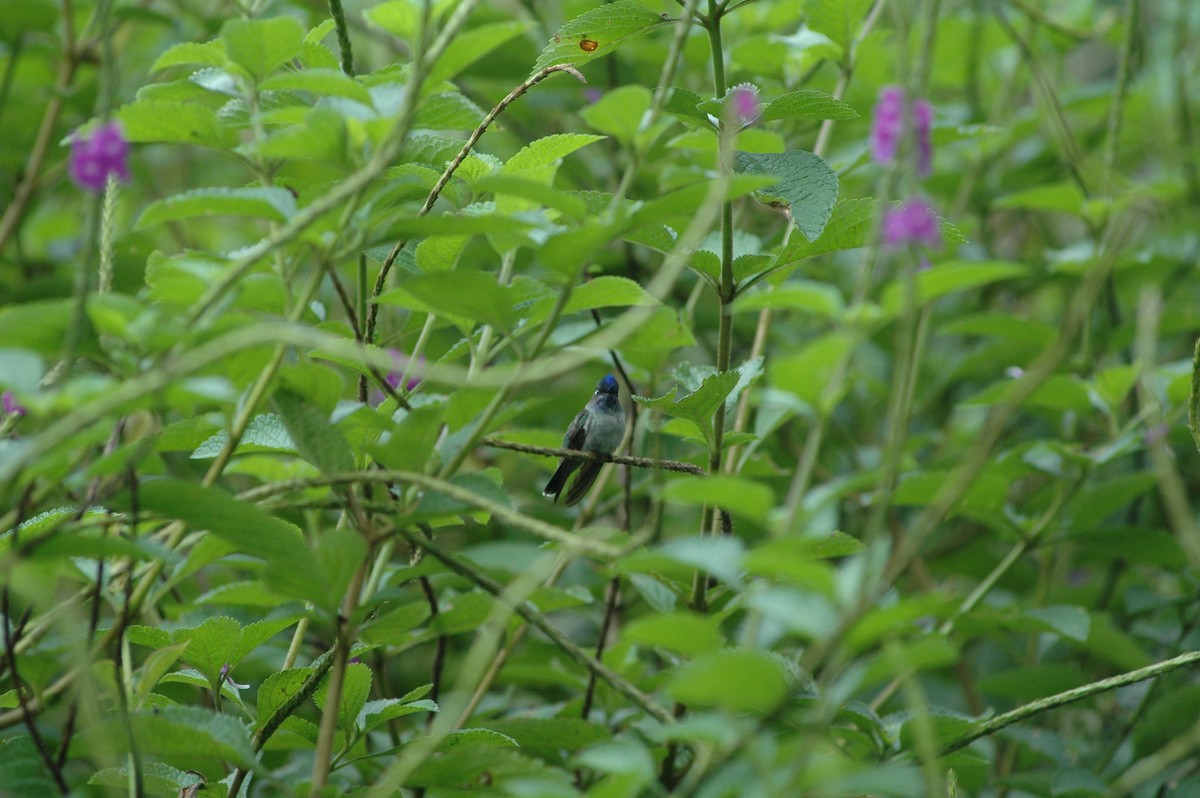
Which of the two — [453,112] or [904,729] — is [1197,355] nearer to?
[904,729]

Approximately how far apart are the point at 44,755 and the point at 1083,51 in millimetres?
5186

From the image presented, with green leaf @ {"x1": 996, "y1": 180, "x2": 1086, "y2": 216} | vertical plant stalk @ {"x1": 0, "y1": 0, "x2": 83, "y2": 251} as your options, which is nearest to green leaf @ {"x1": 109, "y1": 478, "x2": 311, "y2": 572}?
vertical plant stalk @ {"x1": 0, "y1": 0, "x2": 83, "y2": 251}

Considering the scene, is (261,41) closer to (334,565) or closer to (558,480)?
(334,565)

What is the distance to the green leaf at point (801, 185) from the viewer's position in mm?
1419

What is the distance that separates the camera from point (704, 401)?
1.49 metres

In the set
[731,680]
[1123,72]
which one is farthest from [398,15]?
[1123,72]

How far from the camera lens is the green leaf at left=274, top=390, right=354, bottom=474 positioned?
1173 mm

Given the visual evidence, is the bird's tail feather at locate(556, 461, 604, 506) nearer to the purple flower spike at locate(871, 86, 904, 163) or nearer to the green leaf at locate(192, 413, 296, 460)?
A: the green leaf at locate(192, 413, 296, 460)

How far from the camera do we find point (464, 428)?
1.33 meters

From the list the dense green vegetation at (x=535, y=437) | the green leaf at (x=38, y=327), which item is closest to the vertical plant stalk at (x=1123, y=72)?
the dense green vegetation at (x=535, y=437)

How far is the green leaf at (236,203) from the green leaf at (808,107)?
26.5 inches

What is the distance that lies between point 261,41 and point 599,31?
48 centimetres

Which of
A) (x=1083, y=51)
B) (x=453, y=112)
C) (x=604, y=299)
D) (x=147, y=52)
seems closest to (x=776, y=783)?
(x=604, y=299)

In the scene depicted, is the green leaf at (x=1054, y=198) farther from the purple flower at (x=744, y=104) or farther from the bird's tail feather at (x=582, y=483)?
the purple flower at (x=744, y=104)
